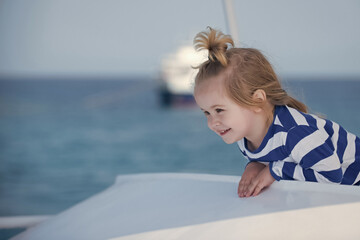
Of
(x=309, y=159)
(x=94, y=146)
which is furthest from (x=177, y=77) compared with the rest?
(x=309, y=159)

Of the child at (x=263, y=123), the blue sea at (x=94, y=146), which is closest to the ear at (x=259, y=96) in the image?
the child at (x=263, y=123)

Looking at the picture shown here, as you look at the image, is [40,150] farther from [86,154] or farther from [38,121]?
[38,121]

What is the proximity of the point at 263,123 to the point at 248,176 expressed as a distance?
12 cm

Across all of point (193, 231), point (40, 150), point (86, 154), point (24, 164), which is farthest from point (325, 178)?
point (40, 150)

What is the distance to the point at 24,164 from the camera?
8.92 metres

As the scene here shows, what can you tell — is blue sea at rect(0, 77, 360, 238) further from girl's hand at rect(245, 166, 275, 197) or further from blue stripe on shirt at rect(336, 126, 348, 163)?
girl's hand at rect(245, 166, 275, 197)

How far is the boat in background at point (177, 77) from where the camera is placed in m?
15.9

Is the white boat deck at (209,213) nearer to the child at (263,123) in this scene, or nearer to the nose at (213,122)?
the child at (263,123)

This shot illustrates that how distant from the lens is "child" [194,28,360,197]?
1003 mm

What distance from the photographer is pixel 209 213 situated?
96 centimetres

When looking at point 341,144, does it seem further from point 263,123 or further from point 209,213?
point 209,213

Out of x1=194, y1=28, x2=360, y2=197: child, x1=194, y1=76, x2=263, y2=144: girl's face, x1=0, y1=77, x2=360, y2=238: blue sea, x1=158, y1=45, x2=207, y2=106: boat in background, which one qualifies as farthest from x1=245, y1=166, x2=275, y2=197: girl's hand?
x1=158, y1=45, x2=207, y2=106: boat in background

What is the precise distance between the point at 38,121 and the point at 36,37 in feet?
44.6

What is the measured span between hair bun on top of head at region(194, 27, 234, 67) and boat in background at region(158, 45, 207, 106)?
45.3 ft
